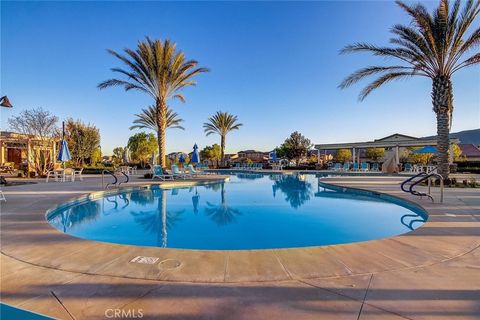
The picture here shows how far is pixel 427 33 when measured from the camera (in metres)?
11.6

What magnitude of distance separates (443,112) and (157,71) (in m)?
15.7

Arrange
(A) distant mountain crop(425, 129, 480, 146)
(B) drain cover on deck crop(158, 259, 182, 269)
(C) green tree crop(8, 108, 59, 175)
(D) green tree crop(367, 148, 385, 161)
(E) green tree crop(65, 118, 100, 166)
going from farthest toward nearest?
(A) distant mountain crop(425, 129, 480, 146), (D) green tree crop(367, 148, 385, 161), (E) green tree crop(65, 118, 100, 166), (C) green tree crop(8, 108, 59, 175), (B) drain cover on deck crop(158, 259, 182, 269)

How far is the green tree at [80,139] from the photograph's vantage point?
91.1 ft

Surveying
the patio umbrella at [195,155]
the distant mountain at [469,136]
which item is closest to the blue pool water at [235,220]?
the patio umbrella at [195,155]

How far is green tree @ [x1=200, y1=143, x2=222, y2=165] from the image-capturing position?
172ft

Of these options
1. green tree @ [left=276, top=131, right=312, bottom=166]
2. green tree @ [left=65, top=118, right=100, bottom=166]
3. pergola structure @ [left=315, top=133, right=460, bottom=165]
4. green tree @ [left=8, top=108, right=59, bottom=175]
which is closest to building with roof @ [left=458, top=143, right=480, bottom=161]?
pergola structure @ [left=315, top=133, right=460, bottom=165]

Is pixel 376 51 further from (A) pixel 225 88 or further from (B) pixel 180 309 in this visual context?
(A) pixel 225 88

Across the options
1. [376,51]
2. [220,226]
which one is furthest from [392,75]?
[220,226]

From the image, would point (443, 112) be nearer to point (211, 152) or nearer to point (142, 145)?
point (142, 145)

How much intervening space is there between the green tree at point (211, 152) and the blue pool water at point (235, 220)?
1614 inches

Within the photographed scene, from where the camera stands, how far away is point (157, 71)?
1688 centimetres

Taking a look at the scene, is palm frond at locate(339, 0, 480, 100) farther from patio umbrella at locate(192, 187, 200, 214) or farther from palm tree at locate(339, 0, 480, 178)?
→ patio umbrella at locate(192, 187, 200, 214)

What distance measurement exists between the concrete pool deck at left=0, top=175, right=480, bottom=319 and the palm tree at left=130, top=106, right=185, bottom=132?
26796 mm

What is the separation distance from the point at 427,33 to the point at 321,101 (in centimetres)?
1439
